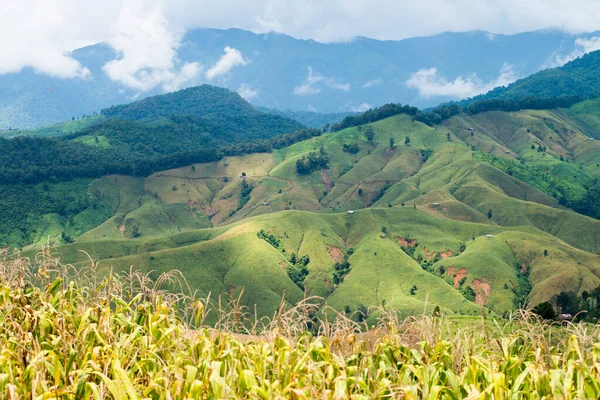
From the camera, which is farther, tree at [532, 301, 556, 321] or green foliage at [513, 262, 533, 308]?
green foliage at [513, 262, 533, 308]

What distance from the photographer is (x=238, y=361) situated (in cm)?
2138

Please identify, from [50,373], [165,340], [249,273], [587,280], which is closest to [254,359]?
[165,340]

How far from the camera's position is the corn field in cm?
1817

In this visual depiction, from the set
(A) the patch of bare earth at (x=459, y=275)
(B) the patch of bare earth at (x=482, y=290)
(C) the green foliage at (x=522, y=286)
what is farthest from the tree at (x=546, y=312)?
(A) the patch of bare earth at (x=459, y=275)

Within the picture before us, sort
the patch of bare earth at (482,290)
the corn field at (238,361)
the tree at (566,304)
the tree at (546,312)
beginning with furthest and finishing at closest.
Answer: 1. the patch of bare earth at (482,290)
2. the tree at (566,304)
3. the tree at (546,312)
4. the corn field at (238,361)

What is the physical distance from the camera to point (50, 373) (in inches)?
774

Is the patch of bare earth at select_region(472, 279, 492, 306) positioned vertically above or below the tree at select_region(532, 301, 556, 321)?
below

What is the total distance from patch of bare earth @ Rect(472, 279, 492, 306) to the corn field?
Result: 166 metres

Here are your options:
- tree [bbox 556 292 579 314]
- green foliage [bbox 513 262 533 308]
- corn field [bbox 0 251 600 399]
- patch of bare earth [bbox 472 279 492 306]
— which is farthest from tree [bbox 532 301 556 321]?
corn field [bbox 0 251 600 399]

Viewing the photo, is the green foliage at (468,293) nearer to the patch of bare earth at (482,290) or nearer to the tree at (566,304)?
the patch of bare earth at (482,290)

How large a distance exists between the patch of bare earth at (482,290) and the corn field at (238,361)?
16572 centimetres

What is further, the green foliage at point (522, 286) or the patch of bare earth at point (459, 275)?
the patch of bare earth at point (459, 275)

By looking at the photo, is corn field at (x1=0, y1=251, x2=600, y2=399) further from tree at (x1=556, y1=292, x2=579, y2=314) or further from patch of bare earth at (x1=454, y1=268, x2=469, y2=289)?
patch of bare earth at (x1=454, y1=268, x2=469, y2=289)

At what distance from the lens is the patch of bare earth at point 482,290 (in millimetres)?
182750
